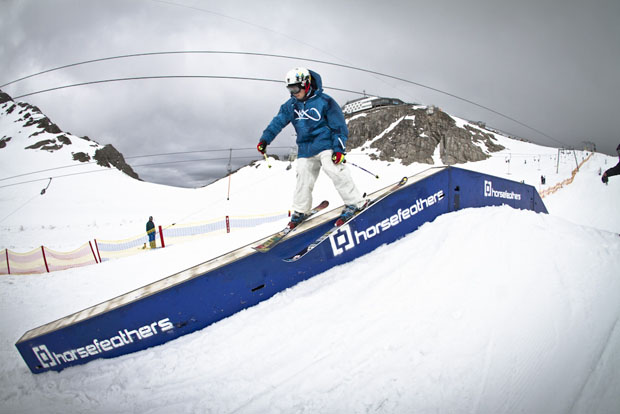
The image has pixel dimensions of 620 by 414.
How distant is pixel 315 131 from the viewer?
12.5ft

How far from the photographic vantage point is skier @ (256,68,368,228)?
12.0 ft

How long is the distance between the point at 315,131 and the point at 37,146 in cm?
9704

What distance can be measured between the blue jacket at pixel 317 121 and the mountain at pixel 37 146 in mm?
73045

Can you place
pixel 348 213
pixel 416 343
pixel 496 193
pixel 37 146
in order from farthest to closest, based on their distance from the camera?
pixel 37 146 < pixel 496 193 < pixel 348 213 < pixel 416 343

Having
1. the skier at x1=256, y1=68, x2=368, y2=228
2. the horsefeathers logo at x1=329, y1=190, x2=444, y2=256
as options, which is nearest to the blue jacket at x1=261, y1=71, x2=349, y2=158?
the skier at x1=256, y1=68, x2=368, y2=228

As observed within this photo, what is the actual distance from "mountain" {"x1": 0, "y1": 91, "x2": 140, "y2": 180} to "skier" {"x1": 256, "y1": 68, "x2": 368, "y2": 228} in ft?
239

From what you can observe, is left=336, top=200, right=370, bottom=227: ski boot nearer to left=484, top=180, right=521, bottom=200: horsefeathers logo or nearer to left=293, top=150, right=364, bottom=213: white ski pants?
left=293, top=150, right=364, bottom=213: white ski pants

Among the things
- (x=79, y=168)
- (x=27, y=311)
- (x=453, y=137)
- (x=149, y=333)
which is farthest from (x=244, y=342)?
(x=453, y=137)

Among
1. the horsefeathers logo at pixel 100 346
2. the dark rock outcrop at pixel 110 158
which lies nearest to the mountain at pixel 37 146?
the dark rock outcrop at pixel 110 158

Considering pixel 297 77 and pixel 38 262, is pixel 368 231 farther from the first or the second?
pixel 38 262

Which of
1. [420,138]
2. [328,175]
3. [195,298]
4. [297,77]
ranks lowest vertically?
[195,298]

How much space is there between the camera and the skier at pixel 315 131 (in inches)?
144

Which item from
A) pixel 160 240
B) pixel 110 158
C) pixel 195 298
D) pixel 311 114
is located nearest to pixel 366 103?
pixel 110 158

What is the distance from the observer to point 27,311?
5.37 meters
